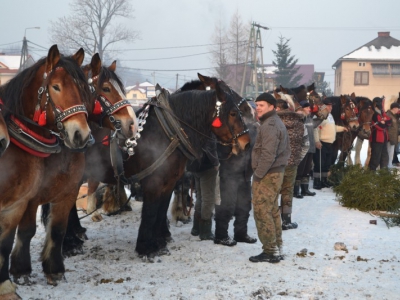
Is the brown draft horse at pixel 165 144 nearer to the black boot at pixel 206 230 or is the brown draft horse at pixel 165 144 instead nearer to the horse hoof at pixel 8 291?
the black boot at pixel 206 230

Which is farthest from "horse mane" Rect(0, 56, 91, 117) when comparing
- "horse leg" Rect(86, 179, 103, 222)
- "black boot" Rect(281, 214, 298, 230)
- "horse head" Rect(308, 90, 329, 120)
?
"horse head" Rect(308, 90, 329, 120)

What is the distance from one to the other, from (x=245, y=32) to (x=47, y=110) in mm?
52221

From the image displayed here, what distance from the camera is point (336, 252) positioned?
22.5ft

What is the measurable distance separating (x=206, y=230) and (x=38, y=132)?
3460 mm

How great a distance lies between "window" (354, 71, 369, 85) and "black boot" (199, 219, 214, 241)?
168ft

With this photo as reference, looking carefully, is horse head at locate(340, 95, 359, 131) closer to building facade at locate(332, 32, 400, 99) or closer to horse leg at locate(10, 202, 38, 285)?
horse leg at locate(10, 202, 38, 285)

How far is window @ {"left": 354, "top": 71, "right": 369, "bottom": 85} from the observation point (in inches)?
2174

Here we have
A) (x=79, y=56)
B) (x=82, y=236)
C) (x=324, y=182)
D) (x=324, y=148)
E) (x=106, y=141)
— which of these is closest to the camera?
(x=79, y=56)

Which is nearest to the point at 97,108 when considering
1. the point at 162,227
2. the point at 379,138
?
the point at 162,227

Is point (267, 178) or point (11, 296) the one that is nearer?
point (11, 296)

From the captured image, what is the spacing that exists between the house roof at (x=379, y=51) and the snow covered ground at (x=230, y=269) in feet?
164

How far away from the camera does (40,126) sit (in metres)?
4.72

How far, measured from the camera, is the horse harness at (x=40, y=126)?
458 centimetres

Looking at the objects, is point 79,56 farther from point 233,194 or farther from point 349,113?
point 349,113
